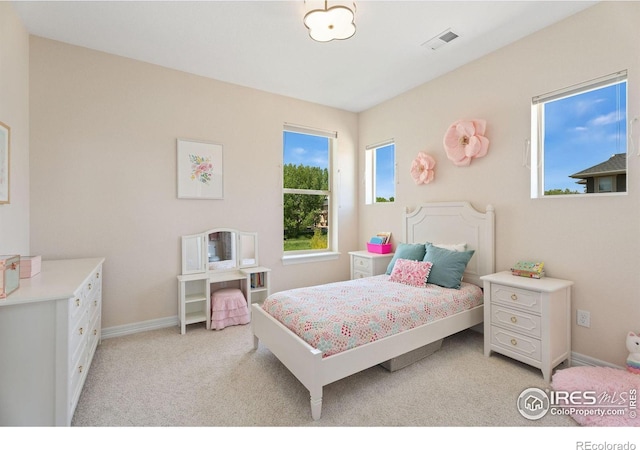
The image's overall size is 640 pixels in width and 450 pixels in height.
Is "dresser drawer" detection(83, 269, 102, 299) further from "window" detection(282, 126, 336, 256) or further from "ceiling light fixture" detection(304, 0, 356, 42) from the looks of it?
"ceiling light fixture" detection(304, 0, 356, 42)

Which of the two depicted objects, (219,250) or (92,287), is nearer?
(92,287)

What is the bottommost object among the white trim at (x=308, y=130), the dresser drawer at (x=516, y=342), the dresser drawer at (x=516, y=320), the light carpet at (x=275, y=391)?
the light carpet at (x=275, y=391)

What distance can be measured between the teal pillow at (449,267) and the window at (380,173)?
1.31m

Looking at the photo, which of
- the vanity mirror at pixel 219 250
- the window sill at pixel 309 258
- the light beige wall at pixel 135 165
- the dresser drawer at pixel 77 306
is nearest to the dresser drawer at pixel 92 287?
the dresser drawer at pixel 77 306

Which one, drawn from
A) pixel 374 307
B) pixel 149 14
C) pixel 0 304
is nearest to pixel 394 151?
pixel 374 307

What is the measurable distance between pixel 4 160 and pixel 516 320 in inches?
150

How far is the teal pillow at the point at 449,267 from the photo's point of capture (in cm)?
270

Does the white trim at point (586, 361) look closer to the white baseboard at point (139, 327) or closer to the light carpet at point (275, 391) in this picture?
the light carpet at point (275, 391)

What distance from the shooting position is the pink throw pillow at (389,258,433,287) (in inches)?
109

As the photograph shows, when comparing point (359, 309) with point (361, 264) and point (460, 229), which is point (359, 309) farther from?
point (361, 264)

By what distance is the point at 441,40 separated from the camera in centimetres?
259

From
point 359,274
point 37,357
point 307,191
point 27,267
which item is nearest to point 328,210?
point 307,191

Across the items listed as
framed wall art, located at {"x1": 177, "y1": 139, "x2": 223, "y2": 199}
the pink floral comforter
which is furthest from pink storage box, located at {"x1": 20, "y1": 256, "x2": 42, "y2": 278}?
the pink floral comforter

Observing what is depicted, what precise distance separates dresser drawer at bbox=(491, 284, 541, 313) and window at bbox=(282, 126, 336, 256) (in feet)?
7.84
